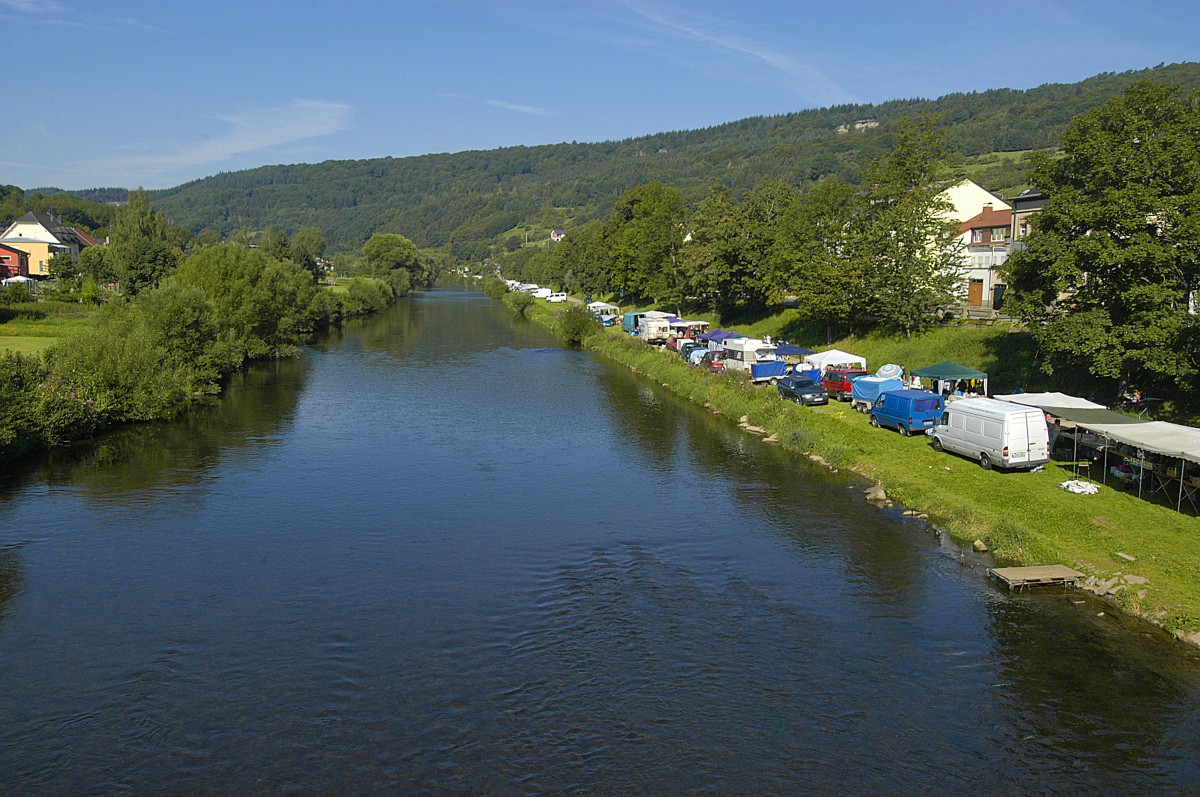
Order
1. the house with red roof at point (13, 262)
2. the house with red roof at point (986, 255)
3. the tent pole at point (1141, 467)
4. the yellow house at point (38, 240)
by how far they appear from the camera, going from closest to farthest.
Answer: the tent pole at point (1141, 467), the house with red roof at point (986, 255), the house with red roof at point (13, 262), the yellow house at point (38, 240)

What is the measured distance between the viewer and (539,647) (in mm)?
18047

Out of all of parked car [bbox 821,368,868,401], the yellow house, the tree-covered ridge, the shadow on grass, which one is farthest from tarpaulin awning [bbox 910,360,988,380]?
the tree-covered ridge

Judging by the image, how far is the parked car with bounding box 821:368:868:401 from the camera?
131 ft

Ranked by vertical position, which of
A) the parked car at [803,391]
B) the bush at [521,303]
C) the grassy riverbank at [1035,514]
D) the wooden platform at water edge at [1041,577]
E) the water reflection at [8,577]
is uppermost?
the bush at [521,303]

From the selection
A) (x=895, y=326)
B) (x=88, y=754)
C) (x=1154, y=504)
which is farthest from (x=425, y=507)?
(x=895, y=326)

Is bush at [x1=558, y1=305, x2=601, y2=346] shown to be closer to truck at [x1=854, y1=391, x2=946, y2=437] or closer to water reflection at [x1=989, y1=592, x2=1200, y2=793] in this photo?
truck at [x1=854, y1=391, x2=946, y2=437]

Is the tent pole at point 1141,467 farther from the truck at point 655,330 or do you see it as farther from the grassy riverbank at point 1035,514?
the truck at point 655,330

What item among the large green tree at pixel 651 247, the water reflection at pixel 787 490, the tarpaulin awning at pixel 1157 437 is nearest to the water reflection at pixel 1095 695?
the water reflection at pixel 787 490

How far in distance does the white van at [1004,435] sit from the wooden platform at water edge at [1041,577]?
6.57m

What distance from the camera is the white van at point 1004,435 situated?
26453 millimetres

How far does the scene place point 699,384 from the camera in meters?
48.3

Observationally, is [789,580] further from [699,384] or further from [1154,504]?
[699,384]

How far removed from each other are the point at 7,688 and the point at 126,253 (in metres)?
74.6

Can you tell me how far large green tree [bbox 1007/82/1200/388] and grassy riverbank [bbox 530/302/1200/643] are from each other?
17.0 feet
